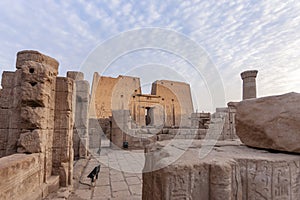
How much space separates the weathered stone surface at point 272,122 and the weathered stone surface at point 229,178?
243 mm

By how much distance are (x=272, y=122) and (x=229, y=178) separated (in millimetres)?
977

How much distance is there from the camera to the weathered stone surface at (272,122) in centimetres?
195

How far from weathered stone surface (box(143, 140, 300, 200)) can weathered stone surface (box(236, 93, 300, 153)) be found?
0.80 ft

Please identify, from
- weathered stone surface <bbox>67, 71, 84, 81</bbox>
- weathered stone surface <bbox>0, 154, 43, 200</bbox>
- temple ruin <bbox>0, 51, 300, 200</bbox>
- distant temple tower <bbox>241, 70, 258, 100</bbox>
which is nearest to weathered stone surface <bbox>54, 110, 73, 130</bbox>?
temple ruin <bbox>0, 51, 300, 200</bbox>

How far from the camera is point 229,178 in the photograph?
1.54 m

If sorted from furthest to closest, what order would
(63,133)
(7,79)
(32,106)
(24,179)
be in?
(63,133)
(7,79)
(32,106)
(24,179)

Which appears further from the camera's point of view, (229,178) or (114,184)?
(114,184)

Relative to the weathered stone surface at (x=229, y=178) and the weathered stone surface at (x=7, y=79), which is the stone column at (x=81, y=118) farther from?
the weathered stone surface at (x=229, y=178)

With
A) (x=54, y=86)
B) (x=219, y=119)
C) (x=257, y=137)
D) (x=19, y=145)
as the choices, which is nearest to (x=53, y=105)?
(x=54, y=86)

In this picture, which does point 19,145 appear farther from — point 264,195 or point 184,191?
point 264,195

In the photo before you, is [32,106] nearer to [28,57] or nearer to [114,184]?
[28,57]

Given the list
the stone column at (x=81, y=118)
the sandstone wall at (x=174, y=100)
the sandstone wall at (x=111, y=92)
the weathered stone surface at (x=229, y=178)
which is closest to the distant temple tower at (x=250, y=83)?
the stone column at (x=81, y=118)

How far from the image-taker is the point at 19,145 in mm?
3471

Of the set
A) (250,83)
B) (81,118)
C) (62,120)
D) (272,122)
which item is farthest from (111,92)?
(272,122)
